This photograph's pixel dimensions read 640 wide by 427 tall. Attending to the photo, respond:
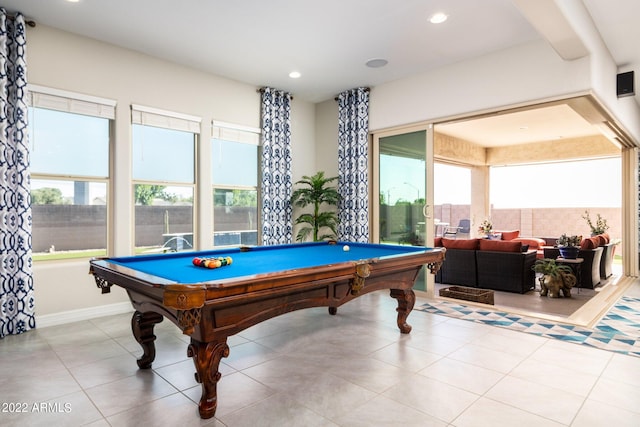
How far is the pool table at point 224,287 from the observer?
6.20 ft

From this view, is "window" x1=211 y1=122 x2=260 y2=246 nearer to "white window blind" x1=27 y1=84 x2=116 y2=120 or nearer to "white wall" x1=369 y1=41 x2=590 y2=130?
"white window blind" x1=27 y1=84 x2=116 y2=120

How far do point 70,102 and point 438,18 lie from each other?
12.5ft

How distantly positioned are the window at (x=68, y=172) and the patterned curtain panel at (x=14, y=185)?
22cm

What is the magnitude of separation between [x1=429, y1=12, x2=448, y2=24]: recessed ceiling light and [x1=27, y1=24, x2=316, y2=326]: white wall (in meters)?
2.84

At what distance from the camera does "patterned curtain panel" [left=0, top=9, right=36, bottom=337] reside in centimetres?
346

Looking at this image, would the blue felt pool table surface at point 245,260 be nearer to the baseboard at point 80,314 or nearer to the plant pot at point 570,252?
the baseboard at point 80,314

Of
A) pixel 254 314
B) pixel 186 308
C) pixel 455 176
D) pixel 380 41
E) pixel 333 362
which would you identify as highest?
pixel 380 41

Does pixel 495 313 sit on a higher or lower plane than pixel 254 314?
lower

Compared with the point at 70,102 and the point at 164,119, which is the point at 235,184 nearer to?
the point at 164,119

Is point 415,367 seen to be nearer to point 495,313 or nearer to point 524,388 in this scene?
point 524,388

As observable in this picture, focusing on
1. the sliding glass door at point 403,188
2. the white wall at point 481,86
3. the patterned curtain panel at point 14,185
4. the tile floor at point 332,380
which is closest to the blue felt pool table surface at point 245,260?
the tile floor at point 332,380

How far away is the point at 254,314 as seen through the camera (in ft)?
7.36

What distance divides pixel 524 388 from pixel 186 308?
7.02 feet

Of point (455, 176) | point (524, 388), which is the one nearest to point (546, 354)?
point (524, 388)
